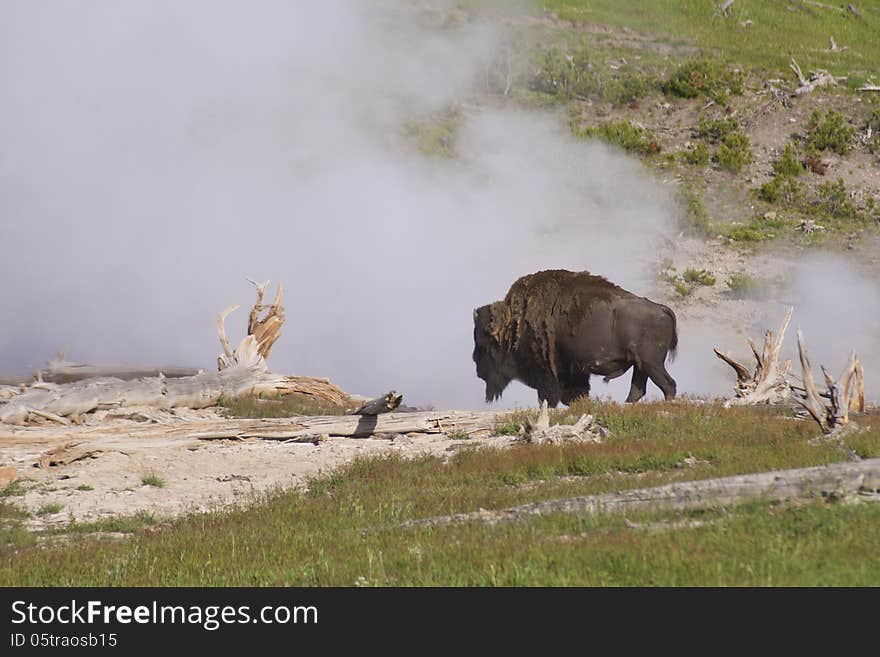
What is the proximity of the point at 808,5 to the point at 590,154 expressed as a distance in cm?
A: 2430

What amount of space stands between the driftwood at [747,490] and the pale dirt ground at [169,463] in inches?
178

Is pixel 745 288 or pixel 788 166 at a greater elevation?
pixel 788 166

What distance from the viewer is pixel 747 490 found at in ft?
22.3

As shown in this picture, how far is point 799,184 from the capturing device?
113ft

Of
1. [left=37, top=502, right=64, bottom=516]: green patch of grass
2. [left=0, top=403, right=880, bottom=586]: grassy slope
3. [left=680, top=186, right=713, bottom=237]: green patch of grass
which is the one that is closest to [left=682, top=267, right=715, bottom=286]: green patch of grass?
[left=680, top=186, right=713, bottom=237]: green patch of grass

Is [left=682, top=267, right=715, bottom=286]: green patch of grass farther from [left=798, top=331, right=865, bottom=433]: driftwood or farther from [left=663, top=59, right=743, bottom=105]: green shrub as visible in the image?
[left=798, top=331, right=865, bottom=433]: driftwood

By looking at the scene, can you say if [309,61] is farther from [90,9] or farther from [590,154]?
[590,154]

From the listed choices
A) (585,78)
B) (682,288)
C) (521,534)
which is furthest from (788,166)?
(521,534)

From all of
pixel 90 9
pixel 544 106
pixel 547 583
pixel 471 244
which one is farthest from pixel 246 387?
pixel 90 9

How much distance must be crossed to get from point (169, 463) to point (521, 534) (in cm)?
646

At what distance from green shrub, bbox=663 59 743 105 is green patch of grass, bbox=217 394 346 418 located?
28.9 metres

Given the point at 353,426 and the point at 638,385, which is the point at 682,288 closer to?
the point at 638,385

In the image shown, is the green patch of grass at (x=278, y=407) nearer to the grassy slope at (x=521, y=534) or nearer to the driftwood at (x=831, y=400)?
the grassy slope at (x=521, y=534)

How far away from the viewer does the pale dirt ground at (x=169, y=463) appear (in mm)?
10891
